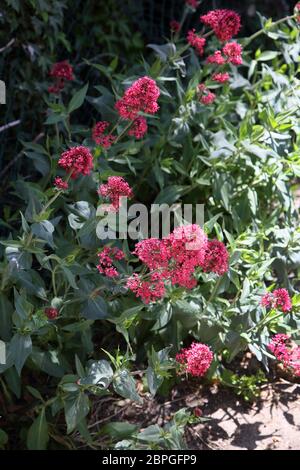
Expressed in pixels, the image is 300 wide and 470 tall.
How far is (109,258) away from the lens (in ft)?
7.94

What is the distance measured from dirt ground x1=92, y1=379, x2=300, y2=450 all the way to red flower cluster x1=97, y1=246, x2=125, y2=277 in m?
0.69

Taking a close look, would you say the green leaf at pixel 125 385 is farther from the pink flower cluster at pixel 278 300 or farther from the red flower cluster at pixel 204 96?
the red flower cluster at pixel 204 96

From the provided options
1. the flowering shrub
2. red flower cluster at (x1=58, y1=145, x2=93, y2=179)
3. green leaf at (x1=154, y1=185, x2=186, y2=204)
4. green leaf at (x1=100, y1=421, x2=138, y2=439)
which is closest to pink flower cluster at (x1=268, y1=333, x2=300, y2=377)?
the flowering shrub

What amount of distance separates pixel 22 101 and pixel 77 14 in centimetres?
72

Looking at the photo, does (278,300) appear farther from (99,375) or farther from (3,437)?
(3,437)

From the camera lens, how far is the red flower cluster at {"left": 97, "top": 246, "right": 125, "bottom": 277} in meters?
2.38

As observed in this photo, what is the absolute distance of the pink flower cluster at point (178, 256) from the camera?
220 cm

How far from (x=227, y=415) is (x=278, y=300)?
25.7 inches

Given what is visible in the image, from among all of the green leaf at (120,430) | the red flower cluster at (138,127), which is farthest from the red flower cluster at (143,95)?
the green leaf at (120,430)

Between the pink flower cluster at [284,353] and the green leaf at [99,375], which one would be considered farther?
the pink flower cluster at [284,353]
